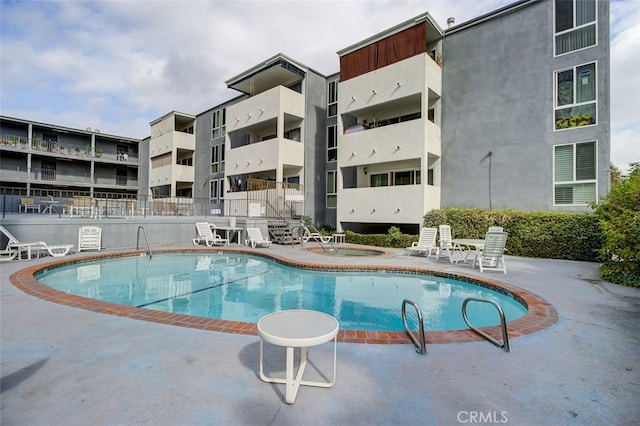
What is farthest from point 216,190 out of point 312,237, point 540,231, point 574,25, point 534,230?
point 574,25

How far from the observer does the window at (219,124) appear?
24.6 m

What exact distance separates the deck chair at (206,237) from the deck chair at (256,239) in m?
1.28

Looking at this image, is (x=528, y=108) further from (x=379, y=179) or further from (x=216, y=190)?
(x=216, y=190)

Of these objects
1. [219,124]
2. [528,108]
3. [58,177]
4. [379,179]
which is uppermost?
[219,124]

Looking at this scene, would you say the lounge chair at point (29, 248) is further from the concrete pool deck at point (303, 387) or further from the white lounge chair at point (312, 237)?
the white lounge chair at point (312, 237)

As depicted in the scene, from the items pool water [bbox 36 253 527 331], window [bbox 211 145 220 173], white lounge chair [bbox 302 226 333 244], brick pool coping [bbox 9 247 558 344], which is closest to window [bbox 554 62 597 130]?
brick pool coping [bbox 9 247 558 344]

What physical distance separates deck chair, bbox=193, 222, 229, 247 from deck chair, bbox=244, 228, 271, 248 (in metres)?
1.28

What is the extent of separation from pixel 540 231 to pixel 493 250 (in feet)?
14.6

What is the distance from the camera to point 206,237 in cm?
1443

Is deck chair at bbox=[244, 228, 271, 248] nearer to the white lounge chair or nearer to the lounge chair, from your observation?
the white lounge chair

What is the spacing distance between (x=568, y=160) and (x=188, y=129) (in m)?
28.0

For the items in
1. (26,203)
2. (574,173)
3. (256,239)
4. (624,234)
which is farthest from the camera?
(26,203)

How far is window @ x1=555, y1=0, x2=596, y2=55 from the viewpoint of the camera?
11703 millimetres

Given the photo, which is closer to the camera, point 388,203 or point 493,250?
point 493,250
